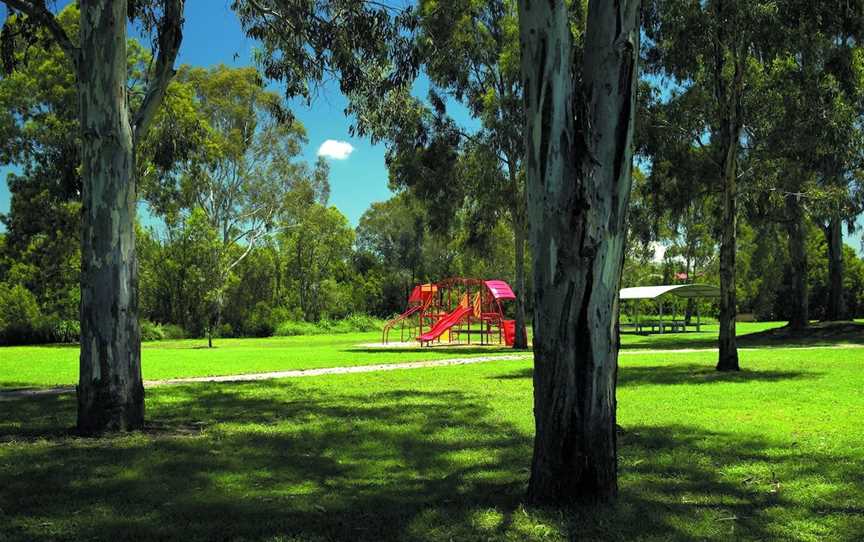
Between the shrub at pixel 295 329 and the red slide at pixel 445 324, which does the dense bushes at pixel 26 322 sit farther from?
the red slide at pixel 445 324

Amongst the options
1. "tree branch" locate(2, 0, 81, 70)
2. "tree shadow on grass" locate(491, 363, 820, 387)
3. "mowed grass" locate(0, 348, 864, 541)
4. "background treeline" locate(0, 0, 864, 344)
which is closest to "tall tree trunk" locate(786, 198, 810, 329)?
"background treeline" locate(0, 0, 864, 344)

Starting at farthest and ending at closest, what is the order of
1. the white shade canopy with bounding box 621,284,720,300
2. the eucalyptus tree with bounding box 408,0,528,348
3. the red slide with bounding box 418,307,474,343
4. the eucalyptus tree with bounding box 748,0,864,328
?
the white shade canopy with bounding box 621,284,720,300
the red slide with bounding box 418,307,474,343
the eucalyptus tree with bounding box 408,0,528,348
the eucalyptus tree with bounding box 748,0,864,328

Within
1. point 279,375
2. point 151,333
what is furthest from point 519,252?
point 151,333

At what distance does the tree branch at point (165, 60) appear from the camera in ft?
28.7

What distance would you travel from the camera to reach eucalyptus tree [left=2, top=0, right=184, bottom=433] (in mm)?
7566

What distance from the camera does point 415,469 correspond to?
6.02 m

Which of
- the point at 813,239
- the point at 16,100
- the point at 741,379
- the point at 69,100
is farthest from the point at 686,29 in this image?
the point at 813,239

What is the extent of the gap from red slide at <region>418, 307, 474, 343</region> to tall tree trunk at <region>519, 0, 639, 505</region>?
2017 centimetres

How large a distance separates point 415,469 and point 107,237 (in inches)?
164

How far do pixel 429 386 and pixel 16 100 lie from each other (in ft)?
73.9

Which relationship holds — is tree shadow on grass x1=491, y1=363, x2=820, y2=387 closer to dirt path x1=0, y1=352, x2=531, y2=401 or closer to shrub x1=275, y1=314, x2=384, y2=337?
dirt path x1=0, y1=352, x2=531, y2=401

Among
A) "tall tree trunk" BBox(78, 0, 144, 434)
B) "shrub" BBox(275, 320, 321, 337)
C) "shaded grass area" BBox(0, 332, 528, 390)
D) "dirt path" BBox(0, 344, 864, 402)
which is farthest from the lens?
"shrub" BBox(275, 320, 321, 337)

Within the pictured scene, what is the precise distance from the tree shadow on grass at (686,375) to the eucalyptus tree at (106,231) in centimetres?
723

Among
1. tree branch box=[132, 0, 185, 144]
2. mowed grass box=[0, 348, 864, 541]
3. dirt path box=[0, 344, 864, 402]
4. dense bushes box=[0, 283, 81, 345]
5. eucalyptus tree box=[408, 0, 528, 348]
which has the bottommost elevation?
mowed grass box=[0, 348, 864, 541]
